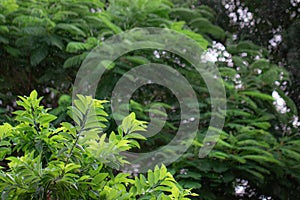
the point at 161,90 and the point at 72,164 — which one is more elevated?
the point at 161,90

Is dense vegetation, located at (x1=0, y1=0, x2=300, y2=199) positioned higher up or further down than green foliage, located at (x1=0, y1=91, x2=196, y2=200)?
higher up

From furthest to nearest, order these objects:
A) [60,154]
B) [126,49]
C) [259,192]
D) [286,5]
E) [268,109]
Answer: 1. [286,5]
2. [268,109]
3. [259,192]
4. [126,49]
5. [60,154]

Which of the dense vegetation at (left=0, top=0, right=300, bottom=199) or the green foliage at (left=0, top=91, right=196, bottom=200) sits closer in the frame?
the green foliage at (left=0, top=91, right=196, bottom=200)

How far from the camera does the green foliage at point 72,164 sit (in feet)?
5.32

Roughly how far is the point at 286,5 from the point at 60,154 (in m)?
5.42

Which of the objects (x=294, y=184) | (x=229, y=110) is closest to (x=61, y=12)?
(x=229, y=110)

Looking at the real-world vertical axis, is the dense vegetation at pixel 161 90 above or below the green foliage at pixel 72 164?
above

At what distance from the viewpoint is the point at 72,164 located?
63.7 inches

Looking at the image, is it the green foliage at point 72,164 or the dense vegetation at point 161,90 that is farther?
the dense vegetation at point 161,90

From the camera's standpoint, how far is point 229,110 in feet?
15.3

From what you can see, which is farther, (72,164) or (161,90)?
(161,90)

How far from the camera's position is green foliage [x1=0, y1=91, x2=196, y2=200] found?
1.62 m

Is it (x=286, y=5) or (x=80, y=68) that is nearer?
(x=80, y=68)

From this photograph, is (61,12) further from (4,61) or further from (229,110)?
(229,110)
